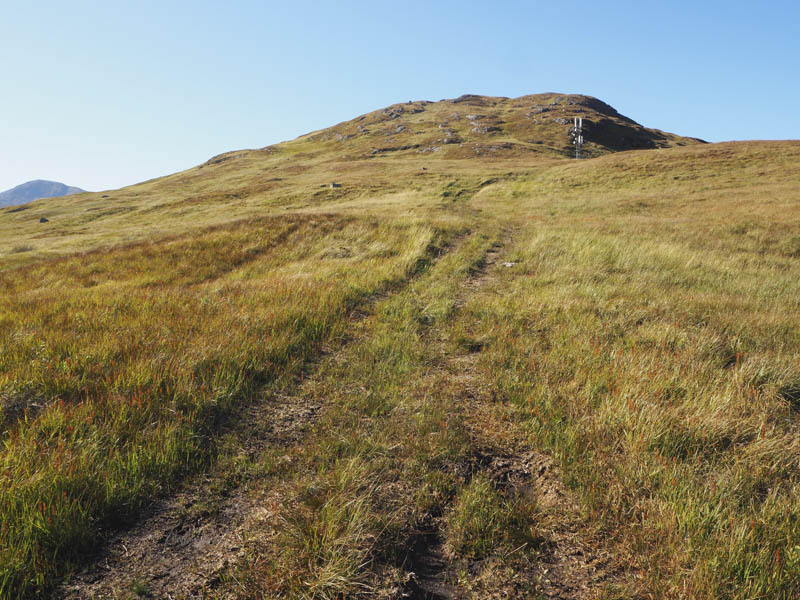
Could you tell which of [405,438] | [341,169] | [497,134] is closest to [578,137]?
[497,134]

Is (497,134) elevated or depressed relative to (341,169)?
elevated

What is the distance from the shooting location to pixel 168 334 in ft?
19.1

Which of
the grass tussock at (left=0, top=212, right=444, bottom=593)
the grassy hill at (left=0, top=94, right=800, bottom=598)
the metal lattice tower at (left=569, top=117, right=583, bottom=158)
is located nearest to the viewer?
the grassy hill at (left=0, top=94, right=800, bottom=598)

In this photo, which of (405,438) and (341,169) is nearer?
(405,438)

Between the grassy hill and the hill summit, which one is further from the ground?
the hill summit

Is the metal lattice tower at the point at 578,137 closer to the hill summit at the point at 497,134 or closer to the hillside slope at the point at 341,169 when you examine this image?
the hill summit at the point at 497,134

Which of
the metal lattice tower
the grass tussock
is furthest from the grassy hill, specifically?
the metal lattice tower

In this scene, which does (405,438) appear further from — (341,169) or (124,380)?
(341,169)

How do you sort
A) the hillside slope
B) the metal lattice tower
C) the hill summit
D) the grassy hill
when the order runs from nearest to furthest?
the grassy hill < the hillside slope < the metal lattice tower < the hill summit

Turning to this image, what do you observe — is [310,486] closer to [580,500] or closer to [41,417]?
[580,500]

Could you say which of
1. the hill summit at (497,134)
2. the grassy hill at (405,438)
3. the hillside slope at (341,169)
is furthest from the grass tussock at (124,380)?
the hill summit at (497,134)

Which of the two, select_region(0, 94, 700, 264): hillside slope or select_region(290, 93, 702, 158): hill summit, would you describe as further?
select_region(290, 93, 702, 158): hill summit

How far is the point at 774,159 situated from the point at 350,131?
407 ft

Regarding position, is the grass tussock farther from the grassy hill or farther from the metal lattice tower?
the metal lattice tower
